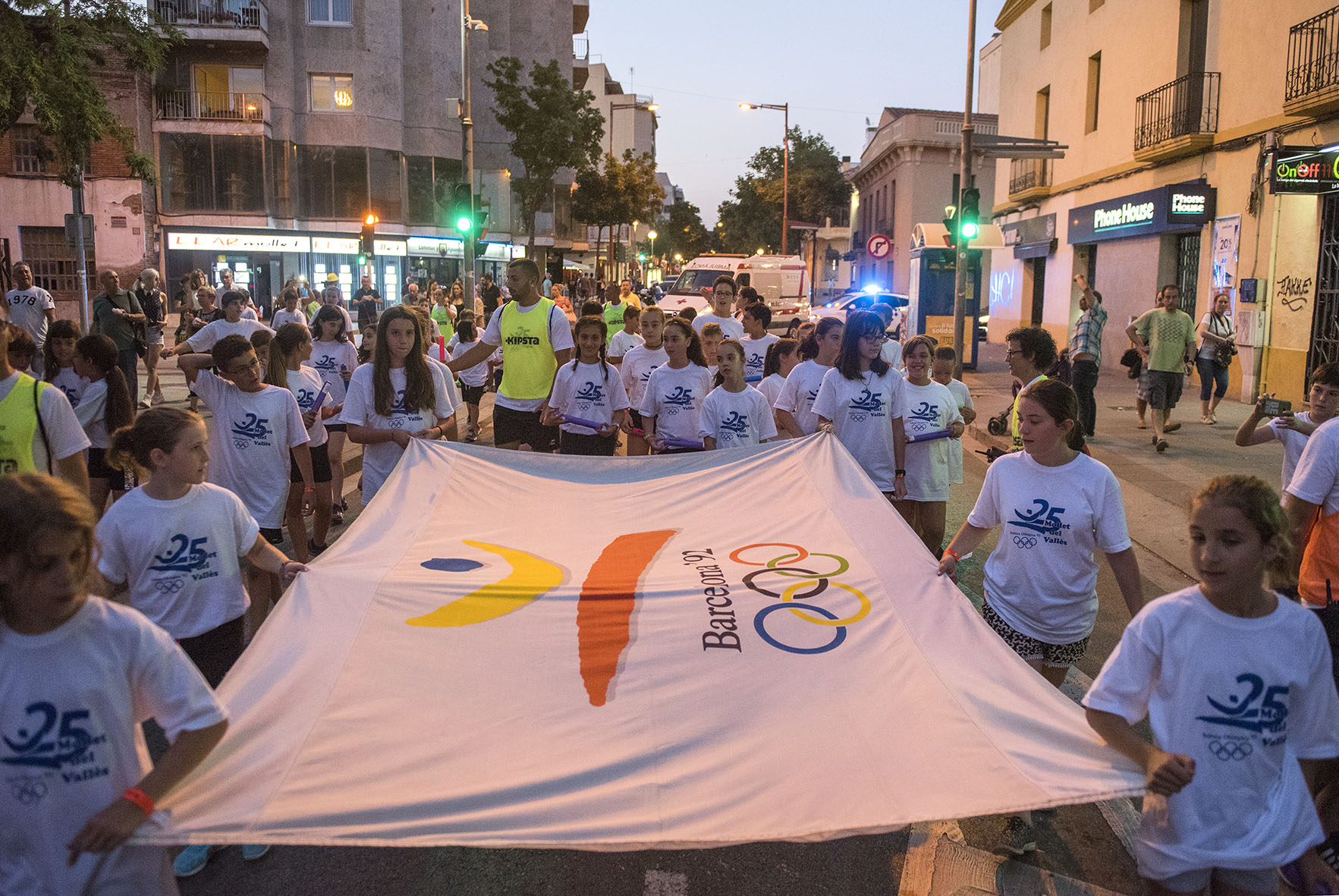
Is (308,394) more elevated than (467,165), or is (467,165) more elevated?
(467,165)

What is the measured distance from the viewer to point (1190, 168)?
21422 mm

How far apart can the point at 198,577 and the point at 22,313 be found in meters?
12.5

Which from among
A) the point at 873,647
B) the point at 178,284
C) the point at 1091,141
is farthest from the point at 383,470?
the point at 178,284

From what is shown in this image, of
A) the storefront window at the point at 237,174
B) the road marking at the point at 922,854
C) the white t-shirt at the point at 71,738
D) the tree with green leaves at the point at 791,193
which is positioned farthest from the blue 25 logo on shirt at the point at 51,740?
the tree with green leaves at the point at 791,193

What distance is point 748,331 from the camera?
1086cm

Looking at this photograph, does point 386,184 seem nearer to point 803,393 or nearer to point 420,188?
point 420,188

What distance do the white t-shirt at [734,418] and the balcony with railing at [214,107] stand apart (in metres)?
40.4

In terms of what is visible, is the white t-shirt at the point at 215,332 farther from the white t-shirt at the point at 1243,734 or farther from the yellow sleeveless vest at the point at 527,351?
the white t-shirt at the point at 1243,734

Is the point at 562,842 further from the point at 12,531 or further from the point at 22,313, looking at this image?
the point at 22,313

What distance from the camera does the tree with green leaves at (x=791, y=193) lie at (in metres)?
81.5

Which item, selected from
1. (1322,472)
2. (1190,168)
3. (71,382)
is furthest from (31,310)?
(1190,168)

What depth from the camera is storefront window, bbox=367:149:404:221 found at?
45406 mm

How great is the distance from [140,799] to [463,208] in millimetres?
23779

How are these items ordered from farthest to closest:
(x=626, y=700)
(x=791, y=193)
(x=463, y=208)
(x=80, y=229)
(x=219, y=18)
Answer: (x=791, y=193)
(x=219, y=18)
(x=463, y=208)
(x=80, y=229)
(x=626, y=700)
